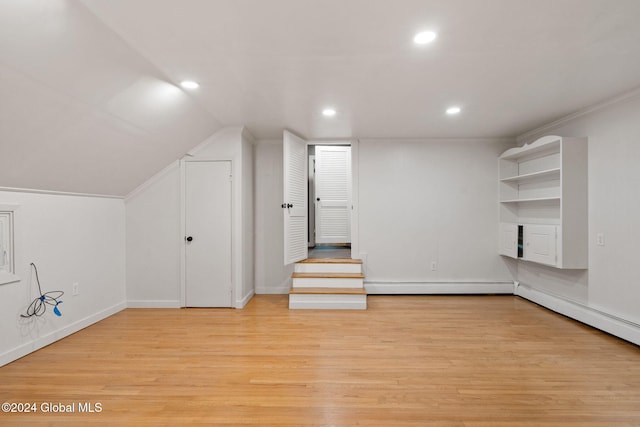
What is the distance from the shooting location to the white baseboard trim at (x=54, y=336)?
2451 mm

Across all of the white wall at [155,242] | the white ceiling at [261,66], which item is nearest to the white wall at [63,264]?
the white wall at [155,242]

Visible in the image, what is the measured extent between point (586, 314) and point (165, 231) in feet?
15.9

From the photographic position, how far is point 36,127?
2076mm

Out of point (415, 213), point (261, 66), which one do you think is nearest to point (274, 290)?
point (415, 213)

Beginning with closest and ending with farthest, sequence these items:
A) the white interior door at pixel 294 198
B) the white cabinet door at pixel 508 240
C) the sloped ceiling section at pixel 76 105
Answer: the sloped ceiling section at pixel 76 105, the white interior door at pixel 294 198, the white cabinet door at pixel 508 240

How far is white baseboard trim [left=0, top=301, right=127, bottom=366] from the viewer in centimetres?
245

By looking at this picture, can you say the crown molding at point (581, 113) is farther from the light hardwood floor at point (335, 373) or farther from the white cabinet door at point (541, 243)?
the light hardwood floor at point (335, 373)

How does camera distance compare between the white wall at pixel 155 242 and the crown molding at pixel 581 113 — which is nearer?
the crown molding at pixel 581 113

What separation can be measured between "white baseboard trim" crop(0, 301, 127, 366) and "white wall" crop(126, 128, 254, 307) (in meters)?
0.35

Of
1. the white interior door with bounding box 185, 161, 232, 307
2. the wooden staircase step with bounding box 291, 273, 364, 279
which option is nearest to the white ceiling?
the white interior door with bounding box 185, 161, 232, 307

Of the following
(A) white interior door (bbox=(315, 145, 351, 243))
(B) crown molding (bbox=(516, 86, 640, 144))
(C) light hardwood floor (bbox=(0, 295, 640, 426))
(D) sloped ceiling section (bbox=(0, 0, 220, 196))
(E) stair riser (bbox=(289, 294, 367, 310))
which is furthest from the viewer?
(A) white interior door (bbox=(315, 145, 351, 243))

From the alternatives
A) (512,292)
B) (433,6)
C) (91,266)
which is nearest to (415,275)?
(512,292)

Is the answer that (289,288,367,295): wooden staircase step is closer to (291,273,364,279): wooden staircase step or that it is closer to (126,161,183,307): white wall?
(291,273,364,279): wooden staircase step

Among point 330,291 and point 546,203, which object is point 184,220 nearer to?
point 330,291
